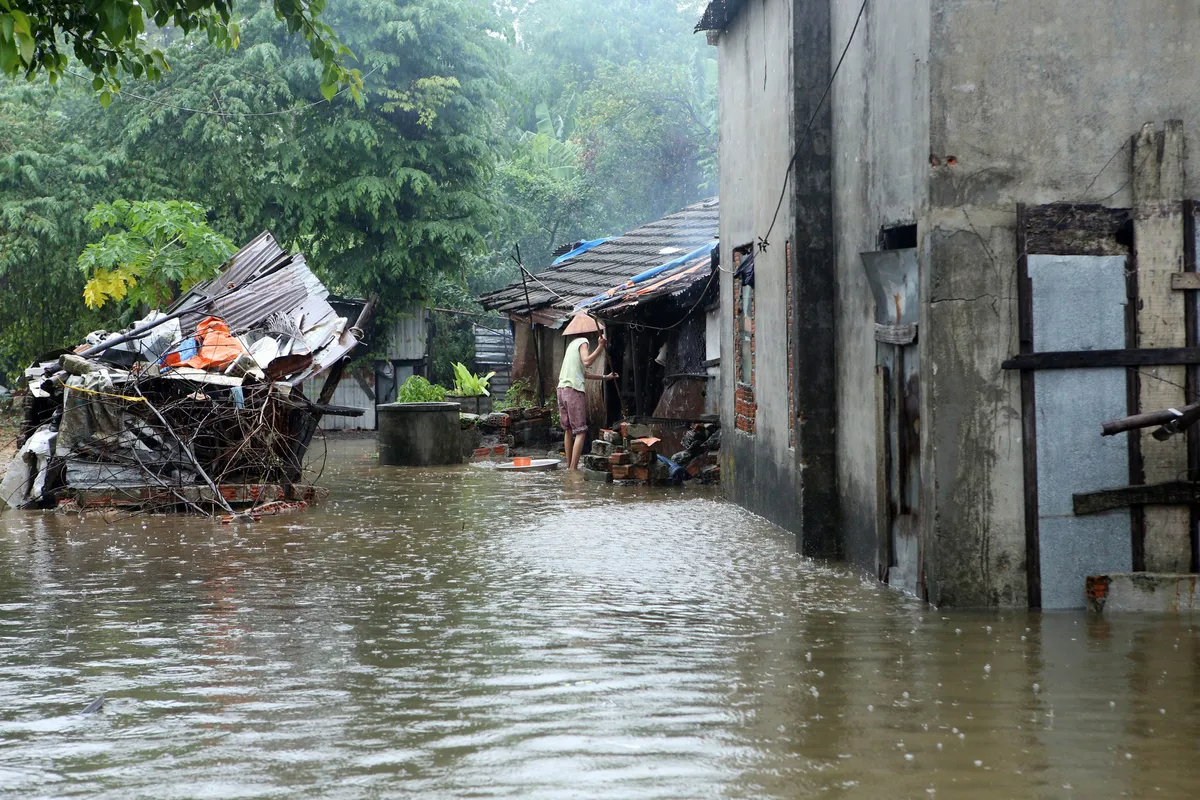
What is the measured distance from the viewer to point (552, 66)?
5403 centimetres

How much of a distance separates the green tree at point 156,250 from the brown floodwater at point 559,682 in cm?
1095

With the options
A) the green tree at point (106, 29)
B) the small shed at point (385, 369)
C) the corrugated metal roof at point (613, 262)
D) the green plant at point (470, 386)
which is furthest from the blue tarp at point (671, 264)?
the small shed at point (385, 369)

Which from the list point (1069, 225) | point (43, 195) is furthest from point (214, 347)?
point (43, 195)

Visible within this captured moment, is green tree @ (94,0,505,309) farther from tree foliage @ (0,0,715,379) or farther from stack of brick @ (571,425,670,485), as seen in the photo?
stack of brick @ (571,425,670,485)

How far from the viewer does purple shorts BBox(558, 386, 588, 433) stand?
17234 mm

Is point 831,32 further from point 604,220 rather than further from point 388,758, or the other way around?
point 604,220

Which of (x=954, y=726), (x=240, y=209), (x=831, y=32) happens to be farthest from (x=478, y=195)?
(x=954, y=726)

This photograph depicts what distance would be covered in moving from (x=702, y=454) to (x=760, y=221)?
4398mm

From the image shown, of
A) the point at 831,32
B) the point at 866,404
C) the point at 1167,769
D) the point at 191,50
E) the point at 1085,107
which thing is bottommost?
the point at 1167,769

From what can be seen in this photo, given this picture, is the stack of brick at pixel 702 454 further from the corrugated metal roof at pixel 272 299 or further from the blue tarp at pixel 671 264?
the corrugated metal roof at pixel 272 299

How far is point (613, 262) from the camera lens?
22.7 meters

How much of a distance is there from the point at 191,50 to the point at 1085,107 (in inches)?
910

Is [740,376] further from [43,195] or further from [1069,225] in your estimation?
[43,195]

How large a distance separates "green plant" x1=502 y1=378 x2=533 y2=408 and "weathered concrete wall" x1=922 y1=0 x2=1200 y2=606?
16.6m
